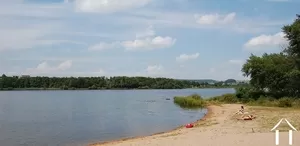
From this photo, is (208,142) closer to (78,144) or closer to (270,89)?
(78,144)

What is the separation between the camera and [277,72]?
62000 millimetres

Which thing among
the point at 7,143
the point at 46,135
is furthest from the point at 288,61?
the point at 7,143

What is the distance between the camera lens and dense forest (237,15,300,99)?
54719 millimetres

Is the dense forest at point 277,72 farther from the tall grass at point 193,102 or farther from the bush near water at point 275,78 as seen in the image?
the tall grass at point 193,102

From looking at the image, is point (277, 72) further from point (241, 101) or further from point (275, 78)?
point (241, 101)

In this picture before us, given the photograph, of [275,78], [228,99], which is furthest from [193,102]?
[275,78]

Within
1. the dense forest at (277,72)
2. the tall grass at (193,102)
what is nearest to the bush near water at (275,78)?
the dense forest at (277,72)

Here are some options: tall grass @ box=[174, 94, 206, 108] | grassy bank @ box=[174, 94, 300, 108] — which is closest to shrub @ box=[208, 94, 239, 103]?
grassy bank @ box=[174, 94, 300, 108]

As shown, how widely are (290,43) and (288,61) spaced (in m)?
6.35

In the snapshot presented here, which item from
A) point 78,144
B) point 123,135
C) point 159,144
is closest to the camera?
point 159,144

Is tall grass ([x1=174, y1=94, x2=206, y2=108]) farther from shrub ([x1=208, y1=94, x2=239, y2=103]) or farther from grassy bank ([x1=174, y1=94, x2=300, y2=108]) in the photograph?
shrub ([x1=208, y1=94, x2=239, y2=103])

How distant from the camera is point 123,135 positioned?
34625 millimetres

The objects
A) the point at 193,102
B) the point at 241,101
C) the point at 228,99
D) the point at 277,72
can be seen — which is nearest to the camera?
the point at 277,72

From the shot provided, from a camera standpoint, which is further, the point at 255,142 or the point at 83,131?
the point at 83,131
